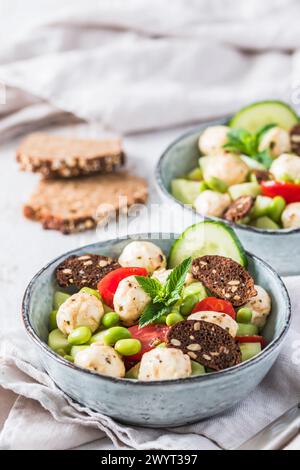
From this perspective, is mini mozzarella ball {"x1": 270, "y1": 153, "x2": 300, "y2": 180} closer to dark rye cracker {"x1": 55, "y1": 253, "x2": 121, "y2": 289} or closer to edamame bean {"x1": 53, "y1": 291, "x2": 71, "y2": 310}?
dark rye cracker {"x1": 55, "y1": 253, "x2": 121, "y2": 289}

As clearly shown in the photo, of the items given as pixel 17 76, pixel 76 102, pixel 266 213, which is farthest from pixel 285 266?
pixel 17 76

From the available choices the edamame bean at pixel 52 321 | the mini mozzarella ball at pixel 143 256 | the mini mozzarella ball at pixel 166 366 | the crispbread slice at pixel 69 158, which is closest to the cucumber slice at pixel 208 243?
the mini mozzarella ball at pixel 143 256

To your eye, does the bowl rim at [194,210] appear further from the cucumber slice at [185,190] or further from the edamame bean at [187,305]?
the edamame bean at [187,305]

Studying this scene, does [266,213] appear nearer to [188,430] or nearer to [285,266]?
[285,266]

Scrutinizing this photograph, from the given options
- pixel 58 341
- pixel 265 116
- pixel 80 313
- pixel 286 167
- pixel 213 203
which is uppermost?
pixel 265 116

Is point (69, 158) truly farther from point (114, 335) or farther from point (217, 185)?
point (114, 335)

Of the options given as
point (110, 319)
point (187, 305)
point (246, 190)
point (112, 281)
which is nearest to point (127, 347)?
point (110, 319)
